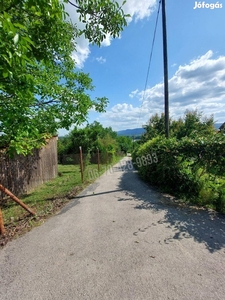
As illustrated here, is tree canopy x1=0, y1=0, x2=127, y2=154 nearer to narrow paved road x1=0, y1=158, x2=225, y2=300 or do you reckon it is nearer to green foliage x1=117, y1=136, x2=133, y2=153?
narrow paved road x1=0, y1=158, x2=225, y2=300

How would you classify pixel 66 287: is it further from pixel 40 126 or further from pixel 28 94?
pixel 40 126

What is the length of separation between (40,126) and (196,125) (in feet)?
50.9

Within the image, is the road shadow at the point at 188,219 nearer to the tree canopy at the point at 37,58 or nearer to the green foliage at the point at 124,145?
the tree canopy at the point at 37,58

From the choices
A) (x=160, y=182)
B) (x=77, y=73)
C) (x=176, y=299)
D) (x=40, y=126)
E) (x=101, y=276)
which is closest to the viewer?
(x=176, y=299)

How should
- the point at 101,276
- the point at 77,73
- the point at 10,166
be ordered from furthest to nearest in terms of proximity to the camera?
1. the point at 77,73
2. the point at 10,166
3. the point at 101,276

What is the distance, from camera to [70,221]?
368 centimetres

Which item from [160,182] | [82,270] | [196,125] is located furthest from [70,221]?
[196,125]

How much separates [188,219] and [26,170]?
5993 millimetres

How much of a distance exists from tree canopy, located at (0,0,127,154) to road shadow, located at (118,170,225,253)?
3483 mm

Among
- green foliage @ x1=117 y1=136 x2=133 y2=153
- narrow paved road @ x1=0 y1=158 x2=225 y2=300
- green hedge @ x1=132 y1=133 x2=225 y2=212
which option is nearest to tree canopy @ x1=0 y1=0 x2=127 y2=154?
narrow paved road @ x1=0 y1=158 x2=225 y2=300

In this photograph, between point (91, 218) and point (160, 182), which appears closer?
point (91, 218)

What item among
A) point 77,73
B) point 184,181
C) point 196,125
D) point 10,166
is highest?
point 77,73

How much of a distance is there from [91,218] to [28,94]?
2.97 m

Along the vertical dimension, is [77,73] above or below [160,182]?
above
